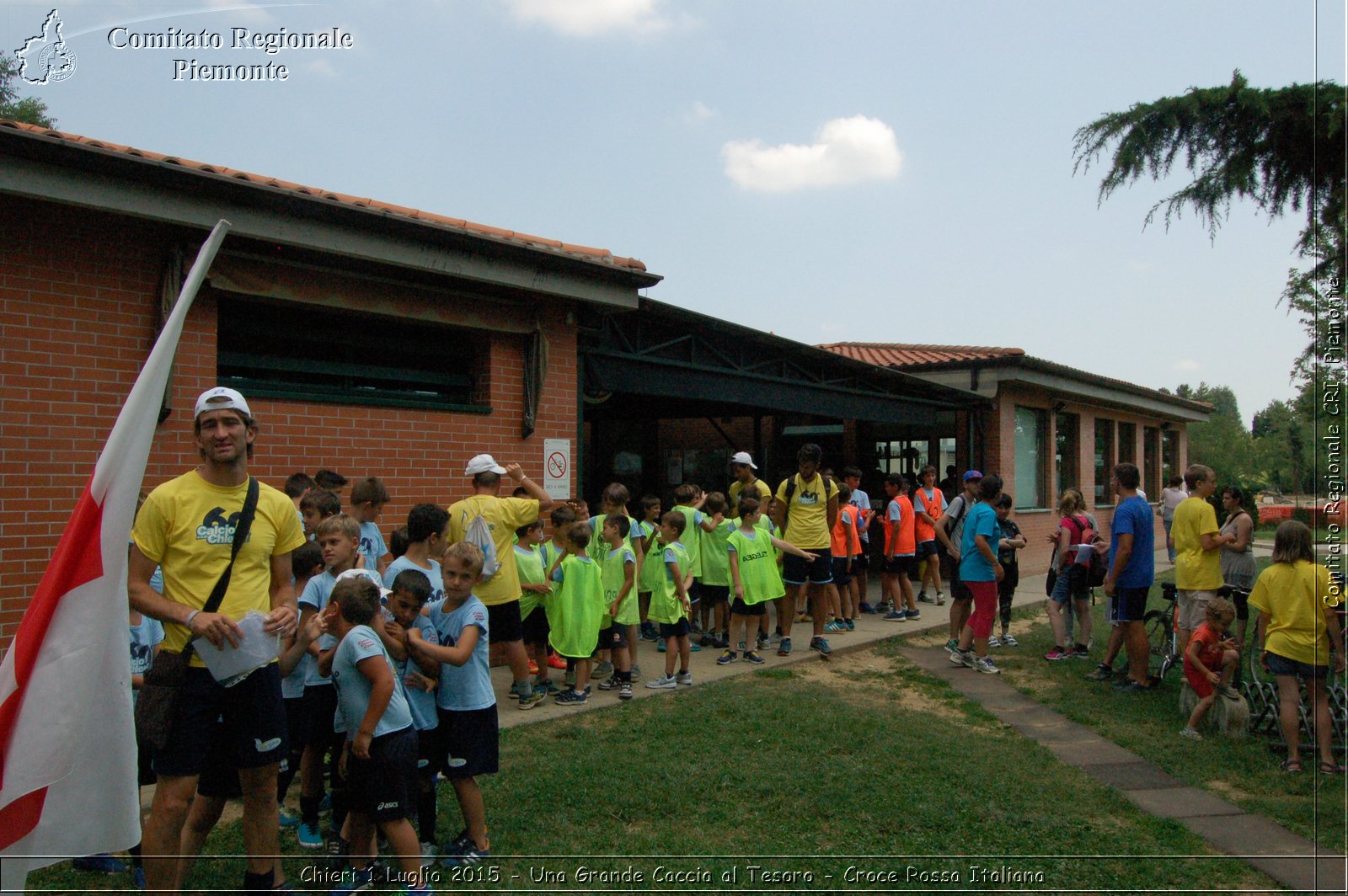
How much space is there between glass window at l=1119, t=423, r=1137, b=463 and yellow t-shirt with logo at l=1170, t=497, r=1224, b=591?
15827 millimetres

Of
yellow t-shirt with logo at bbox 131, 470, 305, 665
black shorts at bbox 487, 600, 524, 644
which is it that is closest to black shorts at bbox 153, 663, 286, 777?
yellow t-shirt with logo at bbox 131, 470, 305, 665

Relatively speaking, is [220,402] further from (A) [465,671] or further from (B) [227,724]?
(A) [465,671]

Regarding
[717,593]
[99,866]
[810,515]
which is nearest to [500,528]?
[99,866]

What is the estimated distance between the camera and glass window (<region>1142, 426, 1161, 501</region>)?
76.5ft

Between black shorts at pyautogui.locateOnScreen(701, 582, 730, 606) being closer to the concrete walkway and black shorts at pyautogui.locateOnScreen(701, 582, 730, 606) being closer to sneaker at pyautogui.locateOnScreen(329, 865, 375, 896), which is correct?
the concrete walkway

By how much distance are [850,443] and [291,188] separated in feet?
40.6

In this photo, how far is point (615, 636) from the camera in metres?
7.01

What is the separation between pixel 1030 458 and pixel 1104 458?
403 centimetres

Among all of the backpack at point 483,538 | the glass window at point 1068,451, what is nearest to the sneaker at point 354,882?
the backpack at point 483,538

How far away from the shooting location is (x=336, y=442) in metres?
6.79

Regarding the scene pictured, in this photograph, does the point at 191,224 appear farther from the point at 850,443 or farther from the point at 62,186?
the point at 850,443

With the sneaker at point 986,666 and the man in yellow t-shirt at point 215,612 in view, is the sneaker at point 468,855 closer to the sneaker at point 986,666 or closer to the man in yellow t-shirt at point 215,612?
the man in yellow t-shirt at point 215,612

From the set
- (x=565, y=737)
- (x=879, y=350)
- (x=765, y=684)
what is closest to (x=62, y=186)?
(x=565, y=737)

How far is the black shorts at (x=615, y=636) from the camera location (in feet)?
22.9
